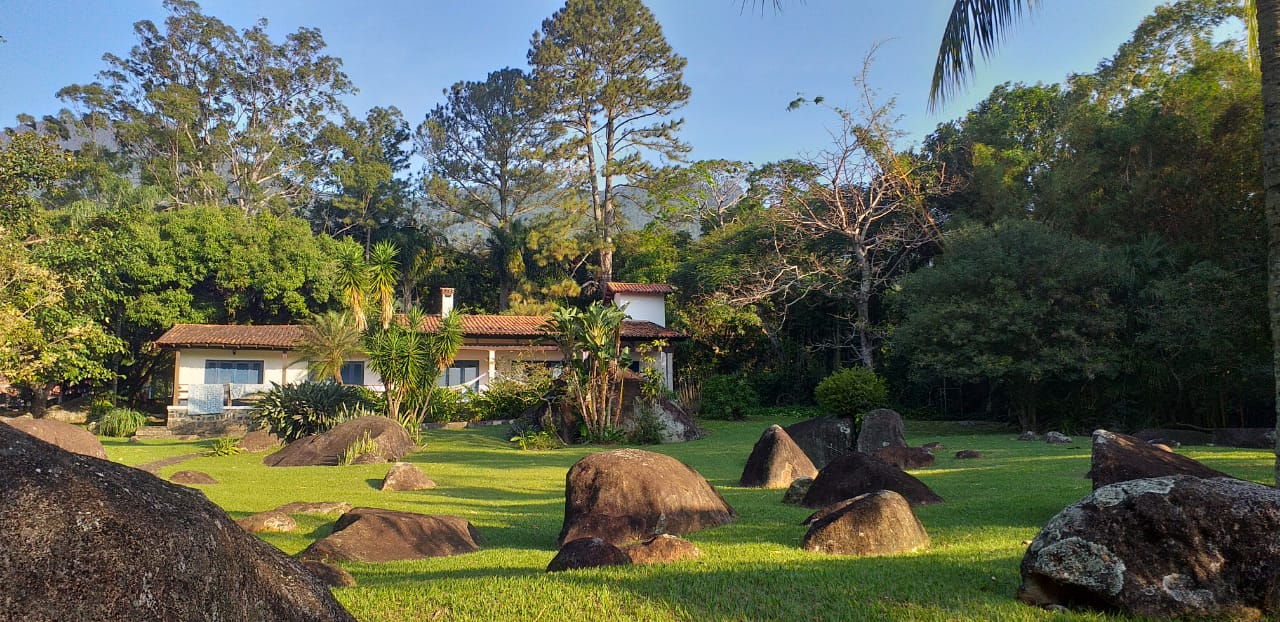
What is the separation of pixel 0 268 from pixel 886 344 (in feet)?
82.1

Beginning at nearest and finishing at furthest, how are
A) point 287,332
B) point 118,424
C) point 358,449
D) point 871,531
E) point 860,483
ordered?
point 871,531 → point 860,483 → point 358,449 → point 118,424 → point 287,332

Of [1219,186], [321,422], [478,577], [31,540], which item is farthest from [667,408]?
[31,540]

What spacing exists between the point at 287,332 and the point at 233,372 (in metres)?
2.24

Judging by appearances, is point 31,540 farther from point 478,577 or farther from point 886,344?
point 886,344

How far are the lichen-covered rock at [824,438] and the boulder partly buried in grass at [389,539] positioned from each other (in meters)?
8.48

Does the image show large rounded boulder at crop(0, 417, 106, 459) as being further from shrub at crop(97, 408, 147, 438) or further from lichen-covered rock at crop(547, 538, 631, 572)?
shrub at crop(97, 408, 147, 438)

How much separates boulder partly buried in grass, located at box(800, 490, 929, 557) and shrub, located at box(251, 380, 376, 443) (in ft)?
52.3

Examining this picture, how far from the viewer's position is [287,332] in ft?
97.5

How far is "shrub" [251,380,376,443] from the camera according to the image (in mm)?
20000

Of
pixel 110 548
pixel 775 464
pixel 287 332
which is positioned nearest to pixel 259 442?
pixel 287 332

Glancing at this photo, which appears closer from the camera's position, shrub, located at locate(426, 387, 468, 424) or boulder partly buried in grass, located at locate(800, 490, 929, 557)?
boulder partly buried in grass, located at locate(800, 490, 929, 557)

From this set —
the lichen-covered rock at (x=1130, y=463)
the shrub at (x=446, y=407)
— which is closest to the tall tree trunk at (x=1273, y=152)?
the lichen-covered rock at (x=1130, y=463)

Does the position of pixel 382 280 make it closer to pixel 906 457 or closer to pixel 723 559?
pixel 906 457

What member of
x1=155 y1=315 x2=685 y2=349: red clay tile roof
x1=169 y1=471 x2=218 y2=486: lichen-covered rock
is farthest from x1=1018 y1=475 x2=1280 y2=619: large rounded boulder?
x1=155 y1=315 x2=685 y2=349: red clay tile roof
